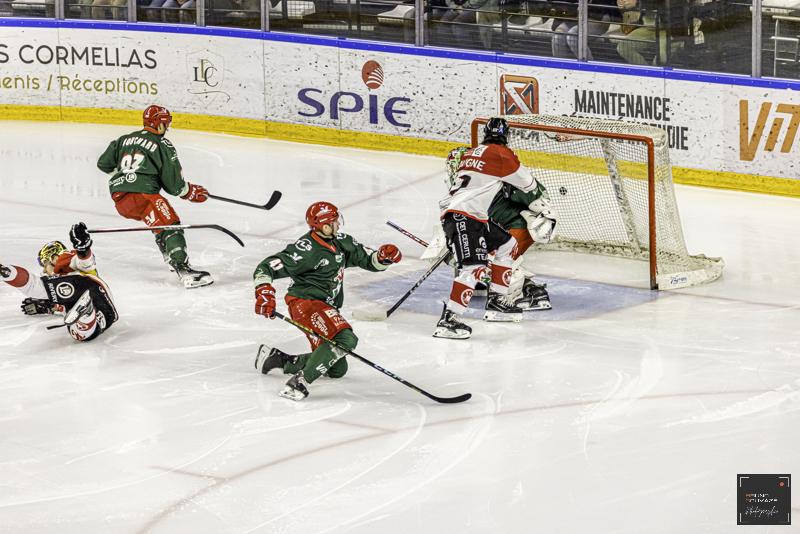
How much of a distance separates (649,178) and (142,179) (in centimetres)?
307

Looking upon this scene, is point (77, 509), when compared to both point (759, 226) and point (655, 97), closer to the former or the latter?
point (759, 226)

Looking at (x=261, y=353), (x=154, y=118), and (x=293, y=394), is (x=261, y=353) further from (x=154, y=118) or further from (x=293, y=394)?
(x=154, y=118)

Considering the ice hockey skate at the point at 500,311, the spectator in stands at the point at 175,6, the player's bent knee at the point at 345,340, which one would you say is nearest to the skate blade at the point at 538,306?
the ice hockey skate at the point at 500,311

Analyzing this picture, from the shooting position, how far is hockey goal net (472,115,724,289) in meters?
8.75

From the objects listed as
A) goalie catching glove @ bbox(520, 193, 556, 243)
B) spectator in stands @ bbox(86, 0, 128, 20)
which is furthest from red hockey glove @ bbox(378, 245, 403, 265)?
spectator in stands @ bbox(86, 0, 128, 20)

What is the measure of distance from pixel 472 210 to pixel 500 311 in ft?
2.15

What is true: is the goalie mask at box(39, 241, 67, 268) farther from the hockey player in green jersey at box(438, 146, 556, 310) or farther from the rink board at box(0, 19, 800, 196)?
the rink board at box(0, 19, 800, 196)

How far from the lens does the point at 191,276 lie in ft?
28.9

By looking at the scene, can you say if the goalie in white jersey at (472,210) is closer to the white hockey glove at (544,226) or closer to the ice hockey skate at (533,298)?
the white hockey glove at (544,226)

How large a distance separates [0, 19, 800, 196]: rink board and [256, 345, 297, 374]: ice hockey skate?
4.85 meters

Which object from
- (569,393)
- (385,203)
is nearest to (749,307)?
(569,393)

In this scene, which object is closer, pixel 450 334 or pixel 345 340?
pixel 345 340

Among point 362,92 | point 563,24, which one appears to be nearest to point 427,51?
point 362,92

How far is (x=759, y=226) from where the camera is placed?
32.8 feet
